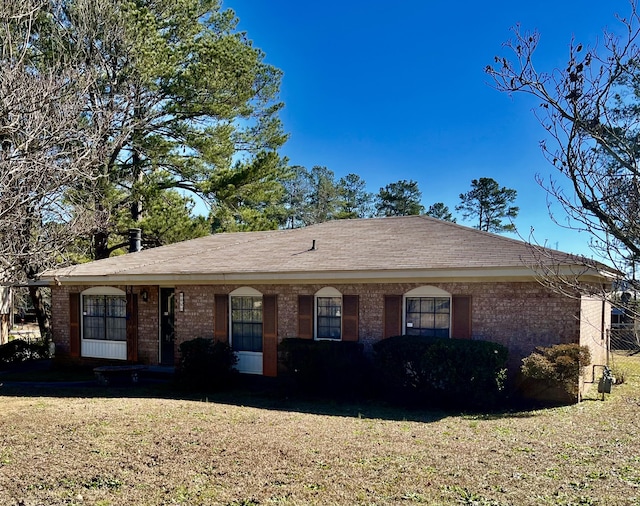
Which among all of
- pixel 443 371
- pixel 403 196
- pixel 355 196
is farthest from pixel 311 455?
pixel 355 196

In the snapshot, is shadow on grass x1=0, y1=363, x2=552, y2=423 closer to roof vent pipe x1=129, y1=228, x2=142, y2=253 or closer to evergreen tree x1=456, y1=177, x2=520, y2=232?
roof vent pipe x1=129, y1=228, x2=142, y2=253

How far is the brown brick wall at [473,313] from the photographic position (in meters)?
9.97

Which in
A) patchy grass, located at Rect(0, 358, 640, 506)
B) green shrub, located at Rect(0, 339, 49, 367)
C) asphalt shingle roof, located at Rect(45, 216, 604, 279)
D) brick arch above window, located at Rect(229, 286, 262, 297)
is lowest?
green shrub, located at Rect(0, 339, 49, 367)

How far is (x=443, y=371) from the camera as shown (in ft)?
31.3

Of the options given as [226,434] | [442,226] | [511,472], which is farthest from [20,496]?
[442,226]

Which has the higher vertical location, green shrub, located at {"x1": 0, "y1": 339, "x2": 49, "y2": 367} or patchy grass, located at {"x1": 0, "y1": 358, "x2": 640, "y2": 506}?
patchy grass, located at {"x1": 0, "y1": 358, "x2": 640, "y2": 506}

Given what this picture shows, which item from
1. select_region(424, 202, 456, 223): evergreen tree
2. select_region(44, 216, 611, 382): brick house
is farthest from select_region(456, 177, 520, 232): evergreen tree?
select_region(44, 216, 611, 382): brick house

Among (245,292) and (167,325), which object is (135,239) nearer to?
(167,325)

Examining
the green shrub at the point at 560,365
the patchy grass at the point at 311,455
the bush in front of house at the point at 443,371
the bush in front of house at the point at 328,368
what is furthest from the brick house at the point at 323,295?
the patchy grass at the point at 311,455

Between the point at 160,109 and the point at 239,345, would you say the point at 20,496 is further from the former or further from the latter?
the point at 160,109

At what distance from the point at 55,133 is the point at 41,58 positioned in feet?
21.2

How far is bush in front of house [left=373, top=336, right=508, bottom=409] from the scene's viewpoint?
9.39 metres

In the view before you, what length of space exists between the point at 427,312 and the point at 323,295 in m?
2.36

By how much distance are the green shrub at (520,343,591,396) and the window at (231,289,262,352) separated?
5996 mm
